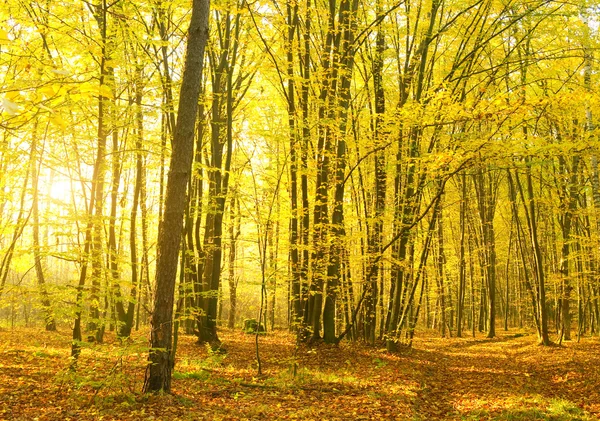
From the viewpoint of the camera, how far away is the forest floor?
6062 mm

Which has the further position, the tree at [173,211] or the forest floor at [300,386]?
the tree at [173,211]

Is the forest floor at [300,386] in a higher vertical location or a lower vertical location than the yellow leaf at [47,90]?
lower

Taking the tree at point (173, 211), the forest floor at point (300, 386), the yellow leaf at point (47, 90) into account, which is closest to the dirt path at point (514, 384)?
the forest floor at point (300, 386)

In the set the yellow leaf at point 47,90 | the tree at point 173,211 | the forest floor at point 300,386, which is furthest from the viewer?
the tree at point 173,211

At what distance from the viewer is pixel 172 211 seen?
6.32m

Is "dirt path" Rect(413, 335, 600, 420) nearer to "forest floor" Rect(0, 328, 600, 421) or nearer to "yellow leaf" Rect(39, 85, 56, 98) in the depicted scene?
"forest floor" Rect(0, 328, 600, 421)

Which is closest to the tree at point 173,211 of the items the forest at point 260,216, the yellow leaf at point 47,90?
the forest at point 260,216

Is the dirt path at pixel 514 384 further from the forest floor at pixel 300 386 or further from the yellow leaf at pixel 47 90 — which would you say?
the yellow leaf at pixel 47 90

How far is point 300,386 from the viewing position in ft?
27.4

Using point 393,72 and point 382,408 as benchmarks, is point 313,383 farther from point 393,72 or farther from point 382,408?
point 393,72

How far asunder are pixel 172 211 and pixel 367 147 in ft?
21.8

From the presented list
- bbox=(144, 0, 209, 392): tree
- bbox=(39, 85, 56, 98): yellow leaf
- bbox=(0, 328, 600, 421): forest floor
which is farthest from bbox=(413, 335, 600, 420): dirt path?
bbox=(39, 85, 56, 98): yellow leaf

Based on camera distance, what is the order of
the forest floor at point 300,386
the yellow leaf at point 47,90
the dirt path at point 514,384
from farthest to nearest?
1. the dirt path at point 514,384
2. the forest floor at point 300,386
3. the yellow leaf at point 47,90

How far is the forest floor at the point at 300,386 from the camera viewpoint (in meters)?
6.06
